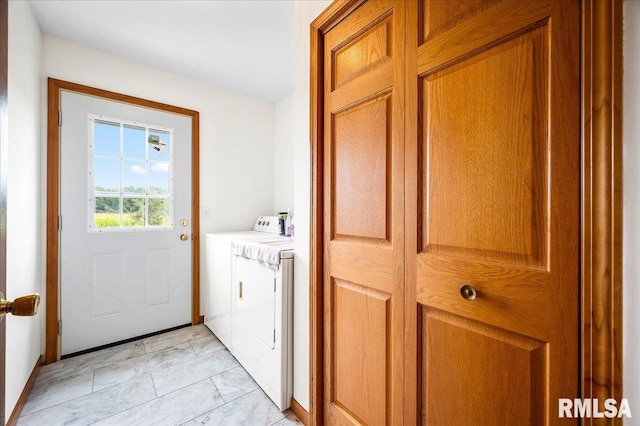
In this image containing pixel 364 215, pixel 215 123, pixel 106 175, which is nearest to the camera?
pixel 364 215

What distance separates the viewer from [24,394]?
1618 millimetres

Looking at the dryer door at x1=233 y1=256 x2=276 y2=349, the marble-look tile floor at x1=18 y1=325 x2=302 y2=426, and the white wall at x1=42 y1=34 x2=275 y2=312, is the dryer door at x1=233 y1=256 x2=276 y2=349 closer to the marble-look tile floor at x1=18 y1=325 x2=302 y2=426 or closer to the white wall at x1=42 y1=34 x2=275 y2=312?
the marble-look tile floor at x1=18 y1=325 x2=302 y2=426

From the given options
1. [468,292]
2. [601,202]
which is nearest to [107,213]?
[468,292]

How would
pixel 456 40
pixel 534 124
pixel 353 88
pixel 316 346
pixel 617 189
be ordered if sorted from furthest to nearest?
pixel 316 346
pixel 353 88
pixel 456 40
pixel 534 124
pixel 617 189

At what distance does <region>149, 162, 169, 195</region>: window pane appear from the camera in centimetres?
244

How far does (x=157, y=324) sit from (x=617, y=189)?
310 centimetres

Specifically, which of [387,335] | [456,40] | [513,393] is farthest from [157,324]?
[456,40]

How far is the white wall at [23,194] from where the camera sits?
143cm

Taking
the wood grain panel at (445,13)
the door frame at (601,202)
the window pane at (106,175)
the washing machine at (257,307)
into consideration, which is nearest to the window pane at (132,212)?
the window pane at (106,175)

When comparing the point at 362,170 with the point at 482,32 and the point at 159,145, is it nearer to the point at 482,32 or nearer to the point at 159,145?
the point at 482,32

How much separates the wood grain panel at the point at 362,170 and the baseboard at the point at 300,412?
1.03 m

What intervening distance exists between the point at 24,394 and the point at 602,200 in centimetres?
289

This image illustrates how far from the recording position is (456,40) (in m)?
0.83

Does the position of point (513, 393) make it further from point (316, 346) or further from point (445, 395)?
point (316, 346)
